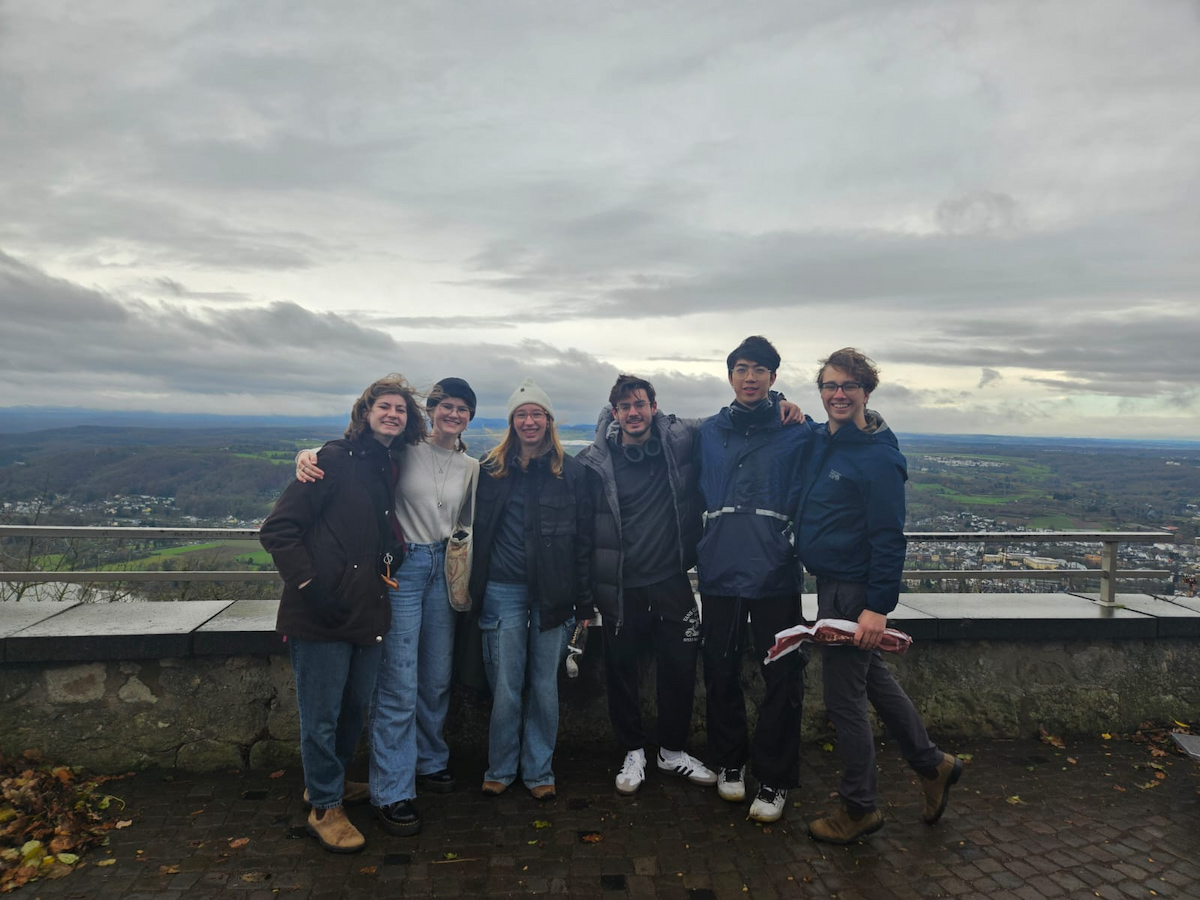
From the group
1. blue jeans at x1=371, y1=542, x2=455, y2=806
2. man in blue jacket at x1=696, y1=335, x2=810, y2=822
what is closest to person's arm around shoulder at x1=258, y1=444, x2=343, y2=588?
blue jeans at x1=371, y1=542, x2=455, y2=806

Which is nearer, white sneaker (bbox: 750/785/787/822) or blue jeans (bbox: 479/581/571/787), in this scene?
white sneaker (bbox: 750/785/787/822)

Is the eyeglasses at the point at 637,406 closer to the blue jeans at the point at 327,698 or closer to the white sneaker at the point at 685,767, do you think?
the blue jeans at the point at 327,698

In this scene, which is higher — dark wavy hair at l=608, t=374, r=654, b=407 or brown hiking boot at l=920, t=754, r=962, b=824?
dark wavy hair at l=608, t=374, r=654, b=407

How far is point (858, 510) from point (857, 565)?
28cm

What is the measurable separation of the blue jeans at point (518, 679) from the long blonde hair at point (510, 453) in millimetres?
632

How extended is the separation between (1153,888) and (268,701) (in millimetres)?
4646

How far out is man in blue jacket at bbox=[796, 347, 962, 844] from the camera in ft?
11.1

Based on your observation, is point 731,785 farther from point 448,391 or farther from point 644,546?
point 448,391

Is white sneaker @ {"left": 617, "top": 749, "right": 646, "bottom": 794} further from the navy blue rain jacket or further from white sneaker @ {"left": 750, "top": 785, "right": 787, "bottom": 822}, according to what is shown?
the navy blue rain jacket

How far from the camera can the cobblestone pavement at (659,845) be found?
3145mm

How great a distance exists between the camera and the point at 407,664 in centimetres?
373

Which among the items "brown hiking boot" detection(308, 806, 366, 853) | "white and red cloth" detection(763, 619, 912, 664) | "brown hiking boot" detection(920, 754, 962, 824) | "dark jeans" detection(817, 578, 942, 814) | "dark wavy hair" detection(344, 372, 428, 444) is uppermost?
"dark wavy hair" detection(344, 372, 428, 444)

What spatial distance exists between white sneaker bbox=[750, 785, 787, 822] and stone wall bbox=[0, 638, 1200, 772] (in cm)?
91

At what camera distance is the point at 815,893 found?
3121mm
